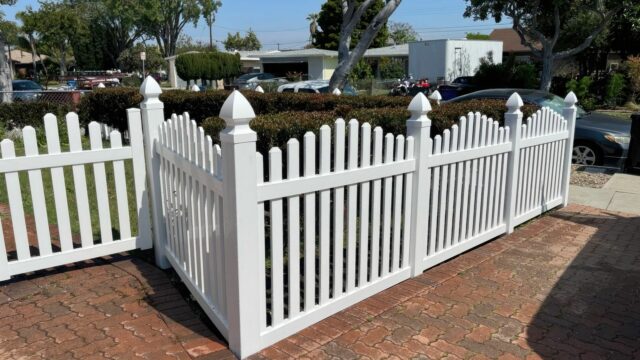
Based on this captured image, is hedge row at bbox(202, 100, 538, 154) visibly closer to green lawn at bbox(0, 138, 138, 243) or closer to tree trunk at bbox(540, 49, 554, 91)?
green lawn at bbox(0, 138, 138, 243)

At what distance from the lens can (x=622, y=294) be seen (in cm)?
399

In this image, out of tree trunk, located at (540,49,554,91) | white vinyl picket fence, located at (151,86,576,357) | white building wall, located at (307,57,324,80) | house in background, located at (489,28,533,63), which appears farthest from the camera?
house in background, located at (489,28,533,63)

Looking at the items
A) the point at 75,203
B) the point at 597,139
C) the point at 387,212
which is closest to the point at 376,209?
the point at 387,212

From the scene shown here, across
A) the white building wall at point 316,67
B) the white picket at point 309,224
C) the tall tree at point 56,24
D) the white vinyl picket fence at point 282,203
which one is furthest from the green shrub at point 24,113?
the tall tree at point 56,24

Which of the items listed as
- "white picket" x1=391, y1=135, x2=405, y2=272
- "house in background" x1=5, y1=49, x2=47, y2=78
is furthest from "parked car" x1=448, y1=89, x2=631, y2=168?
"house in background" x1=5, y1=49, x2=47, y2=78

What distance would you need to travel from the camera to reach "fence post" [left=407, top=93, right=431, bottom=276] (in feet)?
12.4

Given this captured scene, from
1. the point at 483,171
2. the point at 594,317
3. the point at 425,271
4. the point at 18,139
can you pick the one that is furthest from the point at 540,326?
the point at 18,139

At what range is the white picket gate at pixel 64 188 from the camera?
146 inches

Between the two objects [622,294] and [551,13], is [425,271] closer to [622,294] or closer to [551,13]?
[622,294]

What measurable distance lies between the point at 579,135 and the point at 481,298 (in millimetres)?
6715

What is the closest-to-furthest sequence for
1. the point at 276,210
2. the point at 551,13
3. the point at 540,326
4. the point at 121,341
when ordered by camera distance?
the point at 276,210 < the point at 121,341 < the point at 540,326 < the point at 551,13

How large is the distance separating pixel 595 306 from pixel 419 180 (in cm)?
160

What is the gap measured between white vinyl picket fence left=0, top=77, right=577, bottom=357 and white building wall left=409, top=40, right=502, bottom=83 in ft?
89.0

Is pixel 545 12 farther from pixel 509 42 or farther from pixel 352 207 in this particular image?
pixel 509 42
